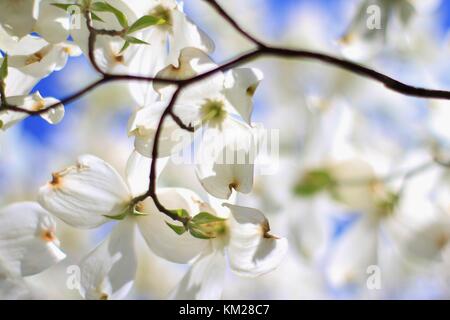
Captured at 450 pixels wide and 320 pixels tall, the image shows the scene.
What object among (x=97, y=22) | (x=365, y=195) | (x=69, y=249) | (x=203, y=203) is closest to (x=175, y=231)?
(x=203, y=203)

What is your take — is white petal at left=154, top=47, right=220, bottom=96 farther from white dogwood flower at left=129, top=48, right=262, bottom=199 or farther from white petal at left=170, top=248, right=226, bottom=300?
white petal at left=170, top=248, right=226, bottom=300

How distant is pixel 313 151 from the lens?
113 centimetres

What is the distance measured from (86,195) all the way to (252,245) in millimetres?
139

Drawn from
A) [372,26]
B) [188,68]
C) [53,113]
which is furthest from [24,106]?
[372,26]

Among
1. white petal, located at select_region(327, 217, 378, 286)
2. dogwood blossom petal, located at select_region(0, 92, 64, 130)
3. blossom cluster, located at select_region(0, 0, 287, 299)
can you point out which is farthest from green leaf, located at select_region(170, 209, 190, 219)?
white petal, located at select_region(327, 217, 378, 286)

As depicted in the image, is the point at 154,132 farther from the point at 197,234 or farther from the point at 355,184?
the point at 355,184

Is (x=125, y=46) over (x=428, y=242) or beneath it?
over

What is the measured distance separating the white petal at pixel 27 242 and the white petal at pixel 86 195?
17 millimetres

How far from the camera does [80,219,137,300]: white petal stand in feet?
1.98

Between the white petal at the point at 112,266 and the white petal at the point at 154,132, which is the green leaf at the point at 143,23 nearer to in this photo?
the white petal at the point at 154,132

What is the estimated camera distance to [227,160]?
0.56 meters

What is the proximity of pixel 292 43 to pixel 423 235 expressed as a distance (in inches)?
21.1

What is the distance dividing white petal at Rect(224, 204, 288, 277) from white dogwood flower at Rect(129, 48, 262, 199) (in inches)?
1.0

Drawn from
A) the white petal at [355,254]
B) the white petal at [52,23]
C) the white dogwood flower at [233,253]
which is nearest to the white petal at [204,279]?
the white dogwood flower at [233,253]
